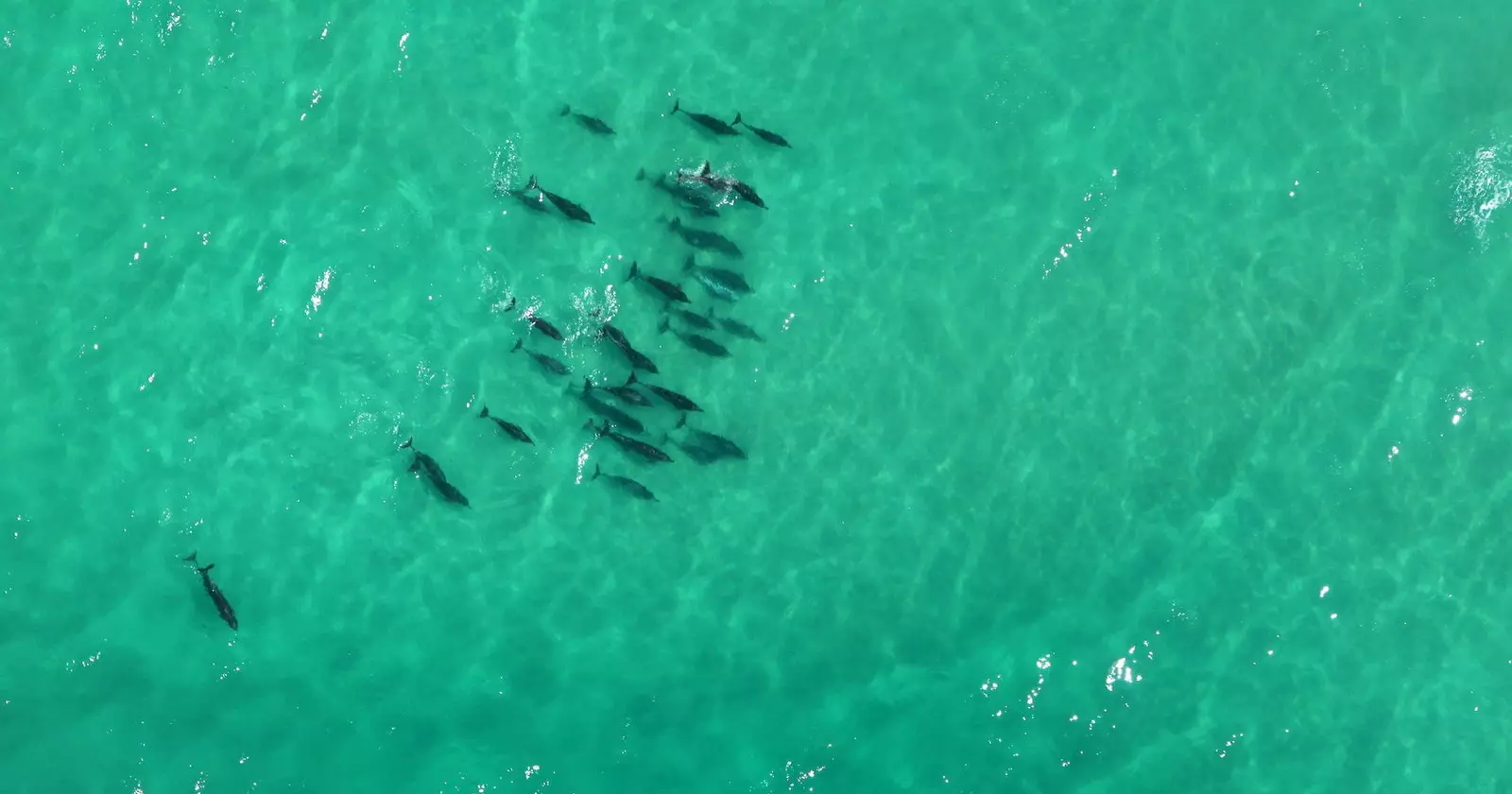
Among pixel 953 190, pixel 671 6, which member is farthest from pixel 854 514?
pixel 671 6

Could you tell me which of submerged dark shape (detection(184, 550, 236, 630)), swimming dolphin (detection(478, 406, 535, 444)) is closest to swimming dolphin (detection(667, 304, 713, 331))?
swimming dolphin (detection(478, 406, 535, 444))

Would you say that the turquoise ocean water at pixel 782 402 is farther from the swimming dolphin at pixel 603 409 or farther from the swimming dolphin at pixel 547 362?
the swimming dolphin at pixel 603 409

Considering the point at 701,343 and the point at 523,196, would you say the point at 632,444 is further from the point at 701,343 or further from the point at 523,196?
the point at 523,196

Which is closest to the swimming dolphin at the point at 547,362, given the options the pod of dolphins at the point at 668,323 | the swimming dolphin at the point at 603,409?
the pod of dolphins at the point at 668,323

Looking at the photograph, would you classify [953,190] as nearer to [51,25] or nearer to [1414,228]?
[1414,228]

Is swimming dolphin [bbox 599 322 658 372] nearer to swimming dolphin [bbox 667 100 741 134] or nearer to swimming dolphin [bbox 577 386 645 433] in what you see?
swimming dolphin [bbox 577 386 645 433]

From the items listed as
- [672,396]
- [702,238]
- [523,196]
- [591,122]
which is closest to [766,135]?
[702,238]
